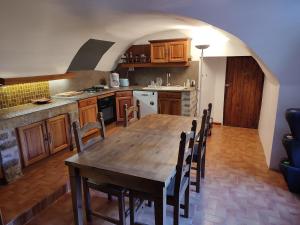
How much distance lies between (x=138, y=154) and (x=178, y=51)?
3228mm

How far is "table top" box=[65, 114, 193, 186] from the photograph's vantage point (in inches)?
59.1

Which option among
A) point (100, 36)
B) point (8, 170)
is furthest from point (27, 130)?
point (100, 36)

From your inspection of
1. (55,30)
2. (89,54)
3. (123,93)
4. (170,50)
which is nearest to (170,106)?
(123,93)

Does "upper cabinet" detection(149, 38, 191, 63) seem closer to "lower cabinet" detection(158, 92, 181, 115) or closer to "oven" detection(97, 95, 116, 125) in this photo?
"lower cabinet" detection(158, 92, 181, 115)

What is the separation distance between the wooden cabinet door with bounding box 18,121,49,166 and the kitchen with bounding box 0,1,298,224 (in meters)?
0.01

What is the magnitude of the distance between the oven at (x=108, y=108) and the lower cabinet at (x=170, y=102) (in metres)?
1.03

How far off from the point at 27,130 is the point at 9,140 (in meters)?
0.27

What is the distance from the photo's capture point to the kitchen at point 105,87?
2666 mm

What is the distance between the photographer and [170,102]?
4.45 meters

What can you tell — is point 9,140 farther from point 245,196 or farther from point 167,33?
point 167,33

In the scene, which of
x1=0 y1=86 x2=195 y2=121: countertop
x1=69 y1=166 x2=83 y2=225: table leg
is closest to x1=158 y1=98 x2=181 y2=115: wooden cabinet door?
x1=0 y1=86 x2=195 y2=121: countertop

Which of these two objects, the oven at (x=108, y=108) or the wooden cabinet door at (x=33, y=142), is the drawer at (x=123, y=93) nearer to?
the oven at (x=108, y=108)

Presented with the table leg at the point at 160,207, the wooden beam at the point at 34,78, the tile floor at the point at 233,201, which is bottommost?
the tile floor at the point at 233,201

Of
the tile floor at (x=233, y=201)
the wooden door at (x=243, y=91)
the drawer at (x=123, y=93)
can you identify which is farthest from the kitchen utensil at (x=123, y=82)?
the tile floor at (x=233, y=201)
